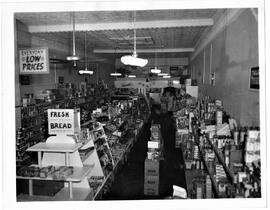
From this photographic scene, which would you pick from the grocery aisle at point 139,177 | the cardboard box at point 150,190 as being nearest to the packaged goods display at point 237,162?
the cardboard box at point 150,190

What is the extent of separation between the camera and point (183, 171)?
8648mm

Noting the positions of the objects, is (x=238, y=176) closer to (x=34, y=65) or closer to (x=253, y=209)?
(x=253, y=209)

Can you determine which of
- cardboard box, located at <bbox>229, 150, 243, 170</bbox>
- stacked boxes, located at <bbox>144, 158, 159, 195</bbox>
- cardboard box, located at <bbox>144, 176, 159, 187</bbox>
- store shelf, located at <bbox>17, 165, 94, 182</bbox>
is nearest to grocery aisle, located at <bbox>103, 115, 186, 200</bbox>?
stacked boxes, located at <bbox>144, 158, 159, 195</bbox>

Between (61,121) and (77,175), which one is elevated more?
(61,121)

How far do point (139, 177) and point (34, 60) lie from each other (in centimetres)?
395

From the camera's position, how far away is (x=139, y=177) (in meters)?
8.16

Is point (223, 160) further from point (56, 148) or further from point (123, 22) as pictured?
point (123, 22)

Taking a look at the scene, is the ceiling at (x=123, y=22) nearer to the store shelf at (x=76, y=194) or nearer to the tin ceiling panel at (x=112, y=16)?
the tin ceiling panel at (x=112, y=16)

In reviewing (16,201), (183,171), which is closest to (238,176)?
(16,201)

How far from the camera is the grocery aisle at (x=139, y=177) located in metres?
6.89

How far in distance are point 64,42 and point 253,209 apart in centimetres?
1311

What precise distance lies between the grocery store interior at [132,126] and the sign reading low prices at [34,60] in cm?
3

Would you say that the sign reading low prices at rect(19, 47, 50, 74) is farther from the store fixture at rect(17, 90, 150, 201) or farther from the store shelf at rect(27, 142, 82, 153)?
the store shelf at rect(27, 142, 82, 153)

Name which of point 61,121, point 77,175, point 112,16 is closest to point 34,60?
point 112,16
